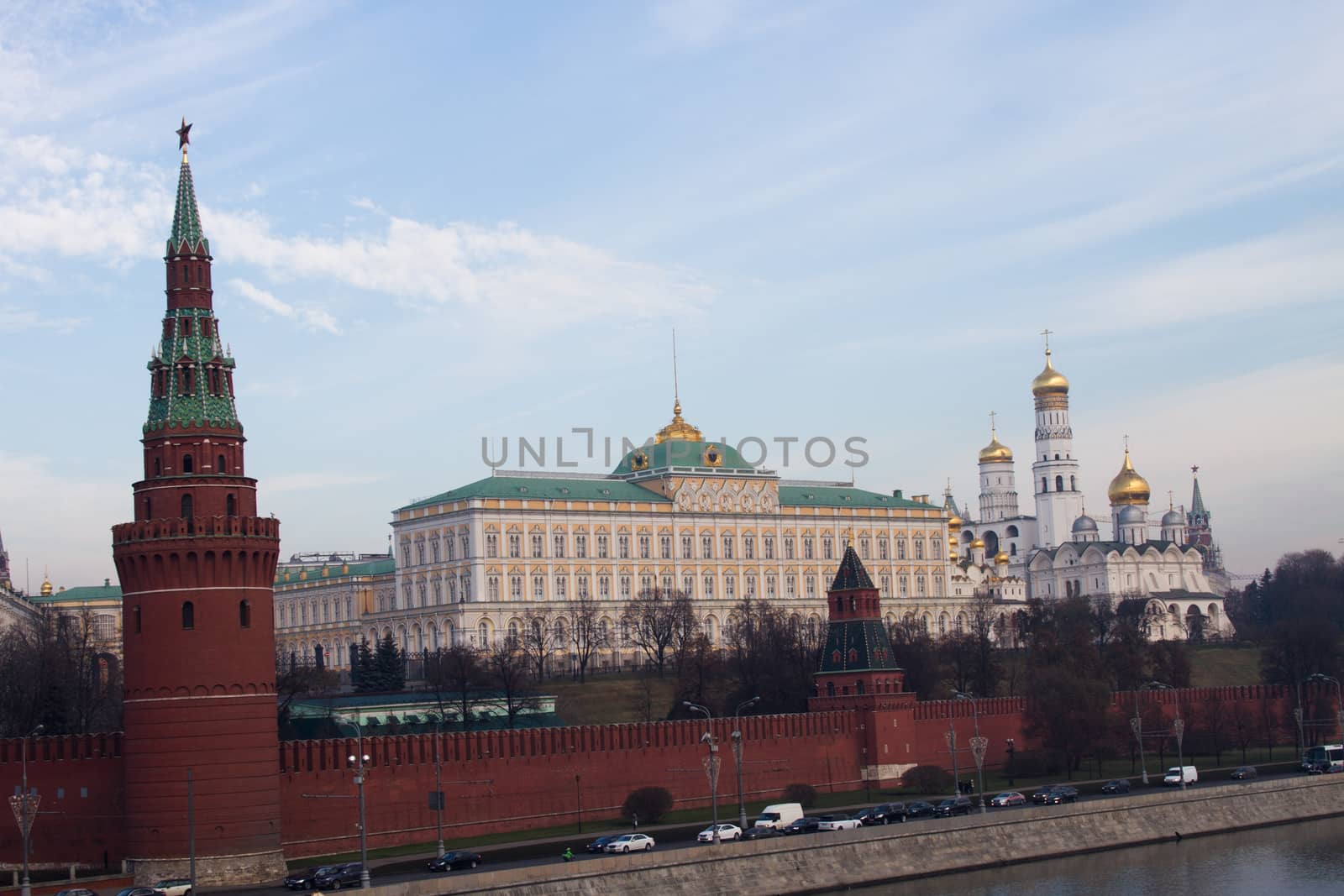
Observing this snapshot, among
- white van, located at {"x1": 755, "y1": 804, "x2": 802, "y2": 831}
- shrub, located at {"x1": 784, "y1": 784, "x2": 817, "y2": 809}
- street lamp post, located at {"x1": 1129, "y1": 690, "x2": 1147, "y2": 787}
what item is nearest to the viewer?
white van, located at {"x1": 755, "y1": 804, "x2": 802, "y2": 831}

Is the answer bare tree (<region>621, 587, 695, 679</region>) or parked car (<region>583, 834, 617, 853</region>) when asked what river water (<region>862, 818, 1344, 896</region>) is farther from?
bare tree (<region>621, 587, 695, 679</region>)

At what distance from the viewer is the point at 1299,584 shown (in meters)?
181

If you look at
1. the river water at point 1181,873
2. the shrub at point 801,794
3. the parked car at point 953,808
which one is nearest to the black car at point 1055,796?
the parked car at point 953,808

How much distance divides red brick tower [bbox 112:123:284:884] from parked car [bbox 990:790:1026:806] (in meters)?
28.6

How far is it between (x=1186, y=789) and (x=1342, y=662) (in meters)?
42.7

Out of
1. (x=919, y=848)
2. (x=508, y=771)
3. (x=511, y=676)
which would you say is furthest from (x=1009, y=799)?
(x=511, y=676)

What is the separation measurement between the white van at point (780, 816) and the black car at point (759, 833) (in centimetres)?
29

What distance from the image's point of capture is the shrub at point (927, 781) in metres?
87.2

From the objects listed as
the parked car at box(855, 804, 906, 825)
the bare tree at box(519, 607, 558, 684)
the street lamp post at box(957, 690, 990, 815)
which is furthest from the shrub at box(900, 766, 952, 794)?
the bare tree at box(519, 607, 558, 684)

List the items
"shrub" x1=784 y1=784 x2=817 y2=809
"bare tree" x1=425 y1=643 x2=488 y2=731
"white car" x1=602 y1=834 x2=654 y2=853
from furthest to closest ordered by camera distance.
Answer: "bare tree" x1=425 y1=643 x2=488 y2=731 < "shrub" x1=784 y1=784 x2=817 y2=809 < "white car" x1=602 y1=834 x2=654 y2=853

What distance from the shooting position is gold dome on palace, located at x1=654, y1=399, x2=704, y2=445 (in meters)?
153

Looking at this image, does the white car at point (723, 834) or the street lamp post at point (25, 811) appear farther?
the white car at point (723, 834)

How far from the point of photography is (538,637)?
126 m

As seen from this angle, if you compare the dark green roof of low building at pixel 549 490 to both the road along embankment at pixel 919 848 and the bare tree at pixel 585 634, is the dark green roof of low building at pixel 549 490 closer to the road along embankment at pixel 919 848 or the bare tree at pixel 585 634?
the bare tree at pixel 585 634
